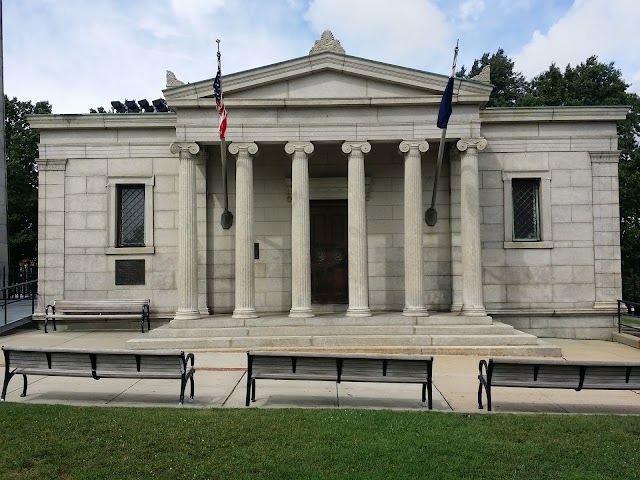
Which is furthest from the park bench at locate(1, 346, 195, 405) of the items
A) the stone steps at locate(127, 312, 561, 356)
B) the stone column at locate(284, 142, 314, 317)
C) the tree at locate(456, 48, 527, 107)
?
the tree at locate(456, 48, 527, 107)

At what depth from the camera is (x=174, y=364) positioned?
8.52m

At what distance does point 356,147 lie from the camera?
14.7 meters

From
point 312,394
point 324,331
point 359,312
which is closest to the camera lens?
point 312,394

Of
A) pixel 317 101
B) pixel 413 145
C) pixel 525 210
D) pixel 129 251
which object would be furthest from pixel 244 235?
pixel 525 210

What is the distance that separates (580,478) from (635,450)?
4.16 ft

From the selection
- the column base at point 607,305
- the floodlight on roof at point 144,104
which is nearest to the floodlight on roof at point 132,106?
the floodlight on roof at point 144,104

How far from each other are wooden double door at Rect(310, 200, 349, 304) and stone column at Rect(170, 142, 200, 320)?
12.6ft

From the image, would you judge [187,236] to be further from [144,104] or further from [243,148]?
[144,104]

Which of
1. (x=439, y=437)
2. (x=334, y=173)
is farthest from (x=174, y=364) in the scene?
(x=334, y=173)

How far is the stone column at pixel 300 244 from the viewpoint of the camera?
14.4 metres

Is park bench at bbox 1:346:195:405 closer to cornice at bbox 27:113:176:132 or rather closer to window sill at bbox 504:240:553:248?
cornice at bbox 27:113:176:132

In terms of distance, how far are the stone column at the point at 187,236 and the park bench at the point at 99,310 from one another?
231 cm

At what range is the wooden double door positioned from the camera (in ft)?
55.0

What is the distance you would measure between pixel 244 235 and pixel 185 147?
2.96m
